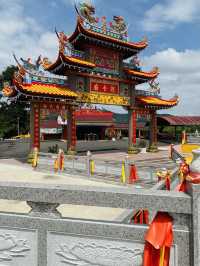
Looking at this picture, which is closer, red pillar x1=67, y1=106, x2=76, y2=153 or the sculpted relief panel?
the sculpted relief panel

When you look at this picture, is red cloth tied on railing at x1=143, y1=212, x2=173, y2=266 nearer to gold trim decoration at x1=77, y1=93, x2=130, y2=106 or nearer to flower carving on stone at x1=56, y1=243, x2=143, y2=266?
flower carving on stone at x1=56, y1=243, x2=143, y2=266

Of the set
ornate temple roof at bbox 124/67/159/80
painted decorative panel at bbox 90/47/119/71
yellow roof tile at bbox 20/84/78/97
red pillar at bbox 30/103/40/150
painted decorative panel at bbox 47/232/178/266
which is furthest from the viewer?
ornate temple roof at bbox 124/67/159/80

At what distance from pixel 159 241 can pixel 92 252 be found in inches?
28.2

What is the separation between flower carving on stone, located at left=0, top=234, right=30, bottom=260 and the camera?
3.10 metres

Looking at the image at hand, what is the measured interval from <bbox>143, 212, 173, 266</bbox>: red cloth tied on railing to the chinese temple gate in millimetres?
15886

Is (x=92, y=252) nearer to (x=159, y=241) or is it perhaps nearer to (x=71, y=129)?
(x=159, y=241)

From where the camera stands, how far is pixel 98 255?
2871 millimetres

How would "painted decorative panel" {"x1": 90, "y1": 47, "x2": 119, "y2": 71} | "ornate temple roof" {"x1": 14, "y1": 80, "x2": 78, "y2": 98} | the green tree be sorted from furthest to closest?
the green tree → "painted decorative panel" {"x1": 90, "y1": 47, "x2": 119, "y2": 71} → "ornate temple roof" {"x1": 14, "y1": 80, "x2": 78, "y2": 98}

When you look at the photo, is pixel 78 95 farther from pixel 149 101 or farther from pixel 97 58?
pixel 149 101

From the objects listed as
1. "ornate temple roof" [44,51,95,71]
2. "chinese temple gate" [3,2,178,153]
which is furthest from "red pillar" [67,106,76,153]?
"ornate temple roof" [44,51,95,71]

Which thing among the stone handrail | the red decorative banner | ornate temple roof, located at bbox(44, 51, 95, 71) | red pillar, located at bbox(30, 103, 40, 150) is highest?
ornate temple roof, located at bbox(44, 51, 95, 71)

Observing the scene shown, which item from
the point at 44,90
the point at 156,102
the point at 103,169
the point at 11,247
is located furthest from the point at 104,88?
the point at 11,247

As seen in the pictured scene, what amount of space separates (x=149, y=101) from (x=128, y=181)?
14133 mm

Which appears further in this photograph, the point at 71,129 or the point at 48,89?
the point at 71,129
